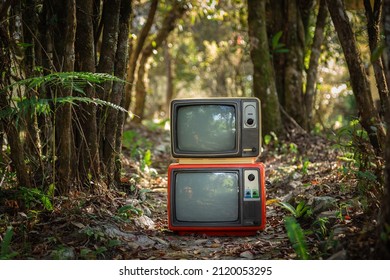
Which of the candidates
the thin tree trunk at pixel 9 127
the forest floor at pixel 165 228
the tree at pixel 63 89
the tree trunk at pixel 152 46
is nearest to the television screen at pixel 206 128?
the tree at pixel 63 89

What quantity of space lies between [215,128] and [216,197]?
54 cm

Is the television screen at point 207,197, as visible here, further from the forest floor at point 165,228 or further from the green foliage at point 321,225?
the green foliage at point 321,225

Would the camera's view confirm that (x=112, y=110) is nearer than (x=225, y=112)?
No

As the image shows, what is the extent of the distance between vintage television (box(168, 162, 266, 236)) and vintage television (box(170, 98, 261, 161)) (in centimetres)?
14

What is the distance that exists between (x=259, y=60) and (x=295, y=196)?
4.01m

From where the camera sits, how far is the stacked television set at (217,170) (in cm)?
448

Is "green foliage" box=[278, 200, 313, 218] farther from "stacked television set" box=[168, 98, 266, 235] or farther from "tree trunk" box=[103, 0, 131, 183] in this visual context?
"tree trunk" box=[103, 0, 131, 183]

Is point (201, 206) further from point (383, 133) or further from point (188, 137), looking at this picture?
point (383, 133)

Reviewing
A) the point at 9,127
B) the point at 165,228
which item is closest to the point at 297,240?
the point at 165,228

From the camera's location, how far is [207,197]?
15.0ft

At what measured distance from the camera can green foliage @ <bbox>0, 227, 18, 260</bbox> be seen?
352cm

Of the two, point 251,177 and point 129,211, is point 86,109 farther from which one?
point 251,177
